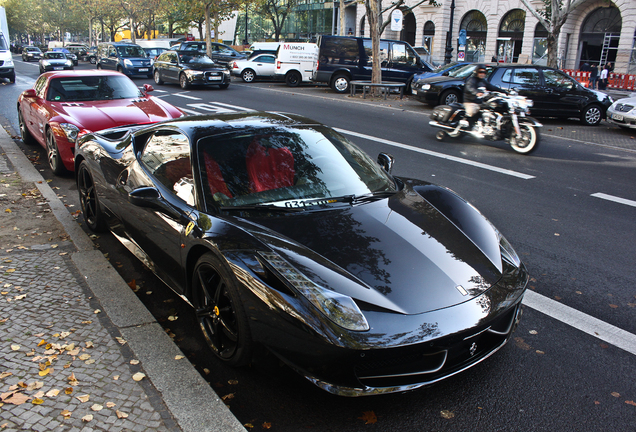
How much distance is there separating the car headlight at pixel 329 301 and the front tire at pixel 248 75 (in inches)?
1018

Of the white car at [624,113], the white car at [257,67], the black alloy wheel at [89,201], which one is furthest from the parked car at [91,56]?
the black alloy wheel at [89,201]

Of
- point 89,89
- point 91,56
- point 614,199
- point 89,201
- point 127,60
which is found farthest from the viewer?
point 91,56

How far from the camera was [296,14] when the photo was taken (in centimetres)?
6028

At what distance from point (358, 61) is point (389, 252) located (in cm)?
2062

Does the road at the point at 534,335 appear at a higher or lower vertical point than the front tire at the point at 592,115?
lower

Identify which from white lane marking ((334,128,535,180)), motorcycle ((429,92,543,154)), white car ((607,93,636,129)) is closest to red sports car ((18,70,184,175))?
white lane marking ((334,128,535,180))

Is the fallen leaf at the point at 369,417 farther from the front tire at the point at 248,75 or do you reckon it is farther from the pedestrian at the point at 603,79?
the pedestrian at the point at 603,79

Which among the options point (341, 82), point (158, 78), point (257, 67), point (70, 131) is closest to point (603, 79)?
point (341, 82)

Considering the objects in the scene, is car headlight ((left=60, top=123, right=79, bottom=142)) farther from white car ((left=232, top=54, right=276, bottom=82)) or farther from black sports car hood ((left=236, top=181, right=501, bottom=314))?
white car ((left=232, top=54, right=276, bottom=82))

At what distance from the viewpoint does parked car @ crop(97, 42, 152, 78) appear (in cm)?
2866

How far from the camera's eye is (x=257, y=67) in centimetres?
2727

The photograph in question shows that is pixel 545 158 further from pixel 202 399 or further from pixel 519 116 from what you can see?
pixel 202 399

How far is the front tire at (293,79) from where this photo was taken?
25.5 m

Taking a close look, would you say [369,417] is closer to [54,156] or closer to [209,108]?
[54,156]
